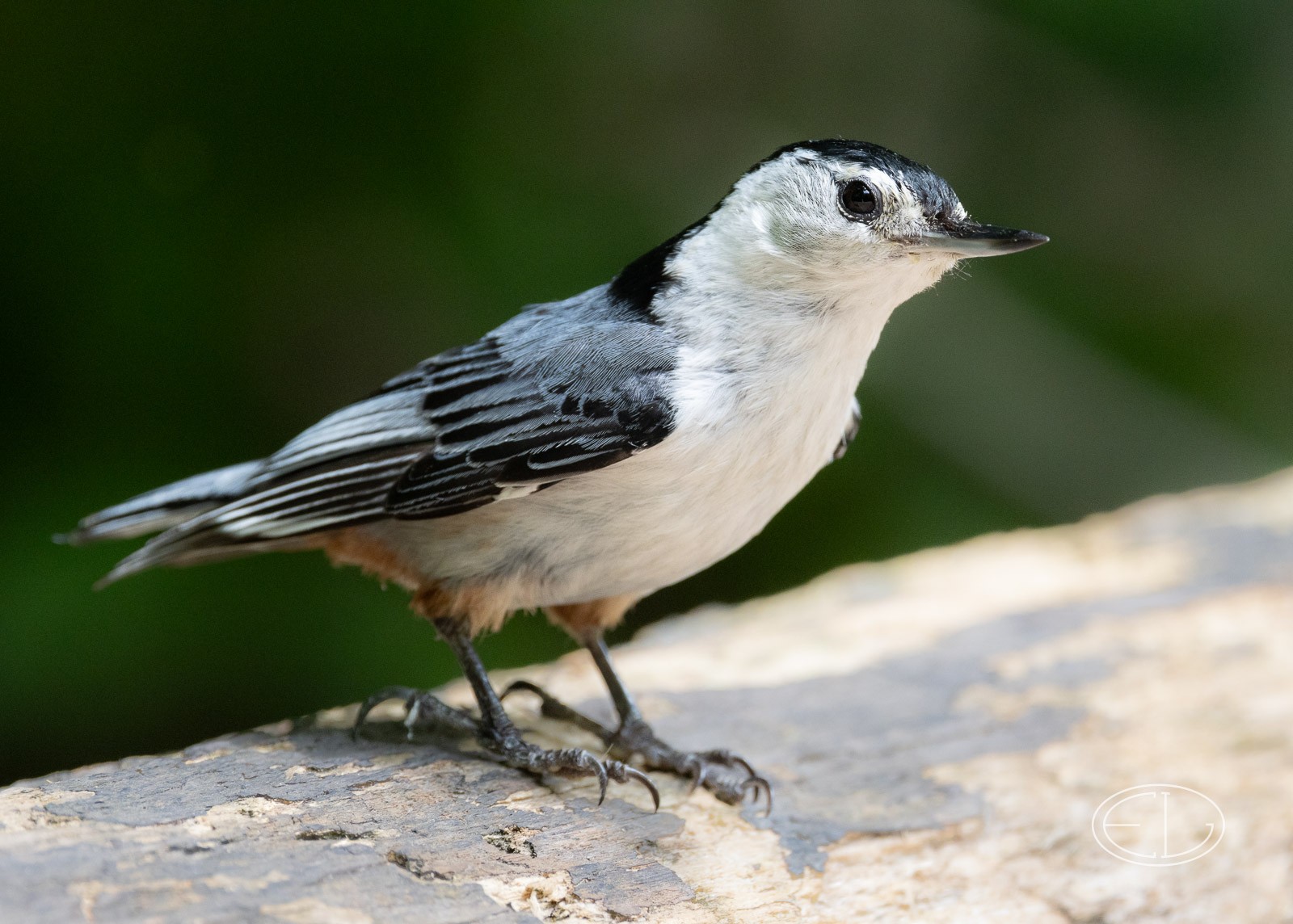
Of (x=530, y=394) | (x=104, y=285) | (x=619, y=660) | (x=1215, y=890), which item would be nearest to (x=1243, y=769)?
(x=1215, y=890)

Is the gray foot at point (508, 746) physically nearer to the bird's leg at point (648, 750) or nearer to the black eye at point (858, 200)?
the bird's leg at point (648, 750)

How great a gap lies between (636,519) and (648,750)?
1.88 feet

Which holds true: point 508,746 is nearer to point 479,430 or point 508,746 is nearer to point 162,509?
point 479,430

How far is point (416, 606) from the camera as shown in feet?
7.63

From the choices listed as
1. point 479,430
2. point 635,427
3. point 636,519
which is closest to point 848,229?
point 635,427

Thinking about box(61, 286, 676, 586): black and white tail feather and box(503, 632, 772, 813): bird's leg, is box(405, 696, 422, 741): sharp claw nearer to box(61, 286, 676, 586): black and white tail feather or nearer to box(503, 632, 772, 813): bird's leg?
box(503, 632, 772, 813): bird's leg

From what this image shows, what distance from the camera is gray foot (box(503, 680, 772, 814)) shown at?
2.26m

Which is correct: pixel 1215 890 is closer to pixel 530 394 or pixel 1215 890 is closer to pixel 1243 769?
pixel 1243 769

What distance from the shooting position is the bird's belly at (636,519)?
2.04 m

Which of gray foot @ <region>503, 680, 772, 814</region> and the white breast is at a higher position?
the white breast

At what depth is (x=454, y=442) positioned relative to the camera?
218 centimetres

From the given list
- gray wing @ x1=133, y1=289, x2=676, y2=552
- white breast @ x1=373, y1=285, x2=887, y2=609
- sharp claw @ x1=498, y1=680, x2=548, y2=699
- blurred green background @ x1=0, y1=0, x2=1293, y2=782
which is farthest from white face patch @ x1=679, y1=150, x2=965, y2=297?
blurred green background @ x1=0, y1=0, x2=1293, y2=782

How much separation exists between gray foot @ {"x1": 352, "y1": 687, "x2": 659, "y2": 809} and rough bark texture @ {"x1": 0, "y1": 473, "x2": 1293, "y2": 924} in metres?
0.03

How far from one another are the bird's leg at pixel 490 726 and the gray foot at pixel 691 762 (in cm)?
12
